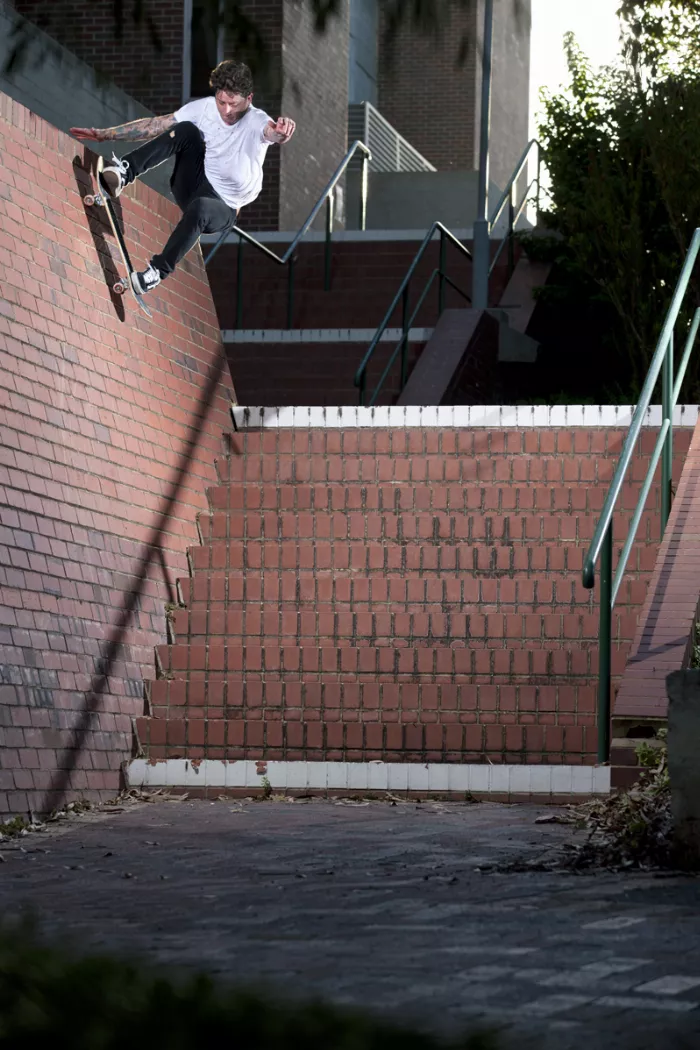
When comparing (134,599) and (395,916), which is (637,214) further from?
(395,916)

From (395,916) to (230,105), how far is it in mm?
6087

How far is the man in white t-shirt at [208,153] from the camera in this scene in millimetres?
9617

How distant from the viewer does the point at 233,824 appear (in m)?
7.08

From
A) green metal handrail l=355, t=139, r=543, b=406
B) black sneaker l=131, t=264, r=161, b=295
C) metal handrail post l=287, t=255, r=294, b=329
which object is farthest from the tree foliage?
black sneaker l=131, t=264, r=161, b=295

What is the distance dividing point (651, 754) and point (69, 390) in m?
3.36

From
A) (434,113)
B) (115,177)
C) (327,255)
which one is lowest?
(115,177)

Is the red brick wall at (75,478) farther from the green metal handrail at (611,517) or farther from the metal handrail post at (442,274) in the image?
the metal handrail post at (442,274)

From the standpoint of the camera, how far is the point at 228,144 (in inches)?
388

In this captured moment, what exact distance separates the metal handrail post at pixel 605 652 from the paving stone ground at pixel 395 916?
2.36 feet

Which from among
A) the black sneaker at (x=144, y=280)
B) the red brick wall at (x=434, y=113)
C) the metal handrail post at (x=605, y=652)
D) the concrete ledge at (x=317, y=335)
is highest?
the red brick wall at (x=434, y=113)

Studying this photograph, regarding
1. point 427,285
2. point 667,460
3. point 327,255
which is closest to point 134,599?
point 667,460

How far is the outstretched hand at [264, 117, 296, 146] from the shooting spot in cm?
955

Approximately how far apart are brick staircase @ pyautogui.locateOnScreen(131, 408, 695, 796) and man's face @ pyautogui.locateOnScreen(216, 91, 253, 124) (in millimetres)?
1989

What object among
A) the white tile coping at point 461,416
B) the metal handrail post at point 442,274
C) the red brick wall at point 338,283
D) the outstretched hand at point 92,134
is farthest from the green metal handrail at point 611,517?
the red brick wall at point 338,283
